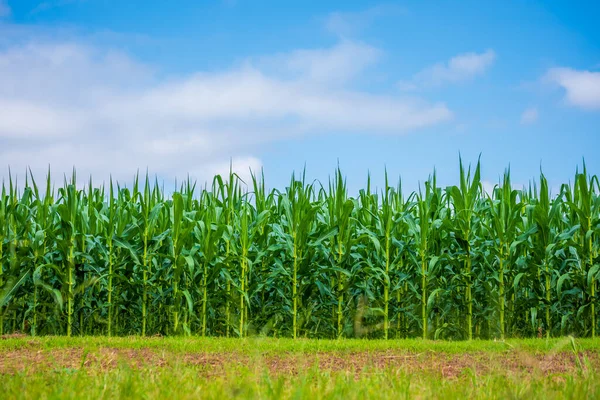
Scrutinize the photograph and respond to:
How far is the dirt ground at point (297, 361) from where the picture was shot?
520 centimetres

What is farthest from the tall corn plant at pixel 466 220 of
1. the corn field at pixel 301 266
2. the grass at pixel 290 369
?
the grass at pixel 290 369

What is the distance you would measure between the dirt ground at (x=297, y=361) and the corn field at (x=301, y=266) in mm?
2321

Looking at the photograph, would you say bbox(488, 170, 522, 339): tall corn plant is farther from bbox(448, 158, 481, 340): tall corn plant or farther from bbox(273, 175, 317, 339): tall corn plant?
bbox(273, 175, 317, 339): tall corn plant

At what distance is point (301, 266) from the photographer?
354 inches

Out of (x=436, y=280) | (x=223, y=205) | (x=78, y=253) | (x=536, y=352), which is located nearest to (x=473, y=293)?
(x=436, y=280)

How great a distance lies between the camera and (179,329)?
29.6 ft

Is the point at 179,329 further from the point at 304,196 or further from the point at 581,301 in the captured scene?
the point at 581,301

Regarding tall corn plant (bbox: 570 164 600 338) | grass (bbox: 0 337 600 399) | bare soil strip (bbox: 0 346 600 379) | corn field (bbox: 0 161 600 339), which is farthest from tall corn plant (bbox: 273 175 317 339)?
tall corn plant (bbox: 570 164 600 338)

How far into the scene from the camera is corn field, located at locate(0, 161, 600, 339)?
8.95 metres

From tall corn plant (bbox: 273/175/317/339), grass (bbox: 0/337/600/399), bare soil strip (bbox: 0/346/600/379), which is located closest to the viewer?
grass (bbox: 0/337/600/399)

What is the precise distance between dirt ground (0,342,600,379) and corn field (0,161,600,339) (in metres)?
2.32

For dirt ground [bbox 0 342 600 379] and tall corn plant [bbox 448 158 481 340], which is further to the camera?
tall corn plant [bbox 448 158 481 340]

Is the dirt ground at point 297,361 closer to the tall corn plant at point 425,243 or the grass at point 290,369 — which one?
the grass at point 290,369

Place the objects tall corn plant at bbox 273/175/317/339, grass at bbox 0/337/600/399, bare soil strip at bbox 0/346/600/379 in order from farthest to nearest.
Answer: tall corn plant at bbox 273/175/317/339
bare soil strip at bbox 0/346/600/379
grass at bbox 0/337/600/399
